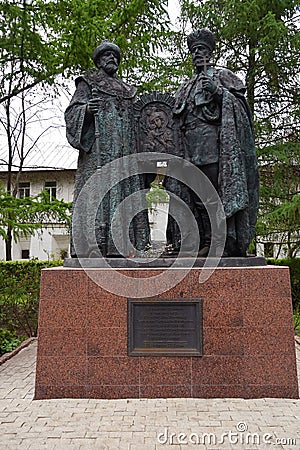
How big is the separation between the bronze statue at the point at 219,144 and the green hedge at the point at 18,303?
4.01m

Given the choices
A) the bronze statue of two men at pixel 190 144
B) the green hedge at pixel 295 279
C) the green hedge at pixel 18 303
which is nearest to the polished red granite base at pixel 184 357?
the bronze statue of two men at pixel 190 144

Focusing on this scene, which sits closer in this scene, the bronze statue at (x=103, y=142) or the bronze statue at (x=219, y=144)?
the bronze statue at (x=219, y=144)

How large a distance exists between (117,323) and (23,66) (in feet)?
18.5

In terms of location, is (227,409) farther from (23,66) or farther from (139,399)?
(23,66)

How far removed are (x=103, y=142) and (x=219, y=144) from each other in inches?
50.2

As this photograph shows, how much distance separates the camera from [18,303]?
345 inches

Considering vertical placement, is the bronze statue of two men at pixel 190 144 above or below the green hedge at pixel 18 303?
above

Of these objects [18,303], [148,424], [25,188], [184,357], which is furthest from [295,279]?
[25,188]

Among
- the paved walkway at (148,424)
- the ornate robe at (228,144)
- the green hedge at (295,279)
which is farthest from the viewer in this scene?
the green hedge at (295,279)

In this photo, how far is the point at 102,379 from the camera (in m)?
4.41

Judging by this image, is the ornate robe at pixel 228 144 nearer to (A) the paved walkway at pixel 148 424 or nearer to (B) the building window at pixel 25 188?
(A) the paved walkway at pixel 148 424

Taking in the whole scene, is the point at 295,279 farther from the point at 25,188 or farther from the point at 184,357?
the point at 25,188

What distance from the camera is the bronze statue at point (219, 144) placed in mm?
4930

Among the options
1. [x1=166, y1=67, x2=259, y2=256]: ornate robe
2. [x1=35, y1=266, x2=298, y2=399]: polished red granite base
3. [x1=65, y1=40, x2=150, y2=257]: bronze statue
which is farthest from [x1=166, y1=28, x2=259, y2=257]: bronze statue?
[x1=35, y1=266, x2=298, y2=399]: polished red granite base
